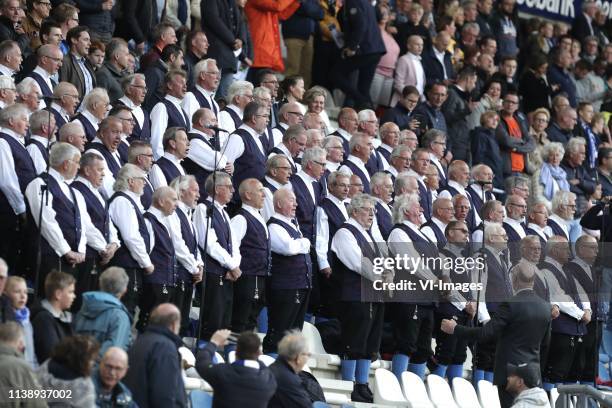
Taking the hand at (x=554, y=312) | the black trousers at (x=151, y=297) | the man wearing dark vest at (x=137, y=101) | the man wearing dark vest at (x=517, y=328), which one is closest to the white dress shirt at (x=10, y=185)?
the black trousers at (x=151, y=297)

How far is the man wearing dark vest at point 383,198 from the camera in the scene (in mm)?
14852

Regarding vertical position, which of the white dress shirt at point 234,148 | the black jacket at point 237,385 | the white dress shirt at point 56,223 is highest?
the white dress shirt at point 234,148

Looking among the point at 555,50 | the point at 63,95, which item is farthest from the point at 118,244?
the point at 555,50

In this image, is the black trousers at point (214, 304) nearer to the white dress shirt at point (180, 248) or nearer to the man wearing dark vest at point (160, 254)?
the white dress shirt at point (180, 248)

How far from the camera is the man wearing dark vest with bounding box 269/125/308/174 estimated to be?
14.9 meters

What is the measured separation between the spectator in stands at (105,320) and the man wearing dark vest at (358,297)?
12.5 ft

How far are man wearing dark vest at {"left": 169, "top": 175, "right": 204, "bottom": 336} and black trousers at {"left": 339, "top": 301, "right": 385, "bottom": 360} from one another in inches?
54.9

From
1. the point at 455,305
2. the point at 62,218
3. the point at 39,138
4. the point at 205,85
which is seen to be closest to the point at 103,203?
the point at 62,218

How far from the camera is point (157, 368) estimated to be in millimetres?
9742

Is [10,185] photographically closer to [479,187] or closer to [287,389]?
[287,389]

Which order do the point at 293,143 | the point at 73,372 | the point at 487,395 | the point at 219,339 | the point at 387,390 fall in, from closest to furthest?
the point at 73,372 → the point at 219,339 → the point at 387,390 → the point at 487,395 → the point at 293,143

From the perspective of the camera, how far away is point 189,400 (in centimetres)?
1053

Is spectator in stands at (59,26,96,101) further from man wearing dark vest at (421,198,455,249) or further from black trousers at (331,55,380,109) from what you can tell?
black trousers at (331,55,380,109)

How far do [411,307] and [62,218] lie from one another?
336 cm
